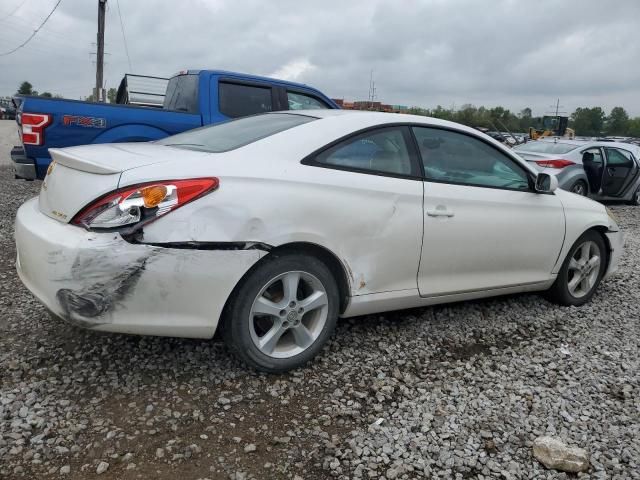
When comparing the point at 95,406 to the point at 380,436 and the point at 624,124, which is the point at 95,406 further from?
the point at 624,124

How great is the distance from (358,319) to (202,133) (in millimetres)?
1673

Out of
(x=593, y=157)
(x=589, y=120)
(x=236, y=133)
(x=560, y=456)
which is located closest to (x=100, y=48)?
(x=593, y=157)

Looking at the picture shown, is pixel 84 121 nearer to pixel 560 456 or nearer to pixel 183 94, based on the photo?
pixel 183 94

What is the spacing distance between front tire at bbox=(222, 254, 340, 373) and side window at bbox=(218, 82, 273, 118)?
4.29m

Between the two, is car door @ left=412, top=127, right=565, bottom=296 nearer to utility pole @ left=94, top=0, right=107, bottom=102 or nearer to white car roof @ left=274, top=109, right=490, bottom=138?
white car roof @ left=274, top=109, right=490, bottom=138

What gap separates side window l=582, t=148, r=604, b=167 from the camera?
36.8 feet

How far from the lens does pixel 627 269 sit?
19.5 feet

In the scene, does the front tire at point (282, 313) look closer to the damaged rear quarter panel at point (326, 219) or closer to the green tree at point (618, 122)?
the damaged rear quarter panel at point (326, 219)

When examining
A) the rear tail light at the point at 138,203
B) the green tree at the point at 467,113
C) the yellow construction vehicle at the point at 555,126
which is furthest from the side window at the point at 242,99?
the green tree at the point at 467,113

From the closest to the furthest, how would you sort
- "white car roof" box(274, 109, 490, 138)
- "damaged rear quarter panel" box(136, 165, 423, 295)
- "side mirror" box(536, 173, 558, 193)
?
"damaged rear quarter panel" box(136, 165, 423, 295) < "white car roof" box(274, 109, 490, 138) < "side mirror" box(536, 173, 558, 193)

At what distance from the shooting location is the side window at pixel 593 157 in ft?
36.8

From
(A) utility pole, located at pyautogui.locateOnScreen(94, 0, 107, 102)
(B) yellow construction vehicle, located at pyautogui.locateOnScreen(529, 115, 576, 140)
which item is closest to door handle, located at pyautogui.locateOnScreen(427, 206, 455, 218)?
(A) utility pole, located at pyautogui.locateOnScreen(94, 0, 107, 102)

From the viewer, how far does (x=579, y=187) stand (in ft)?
36.6

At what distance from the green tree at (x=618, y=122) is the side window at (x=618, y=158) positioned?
106 meters
